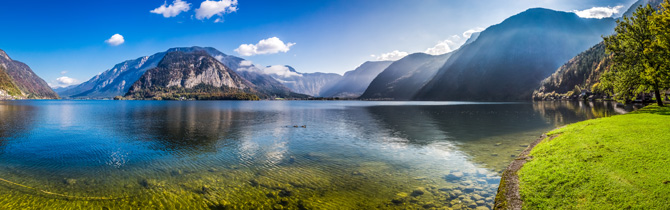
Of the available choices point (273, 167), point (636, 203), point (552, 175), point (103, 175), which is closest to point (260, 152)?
point (273, 167)

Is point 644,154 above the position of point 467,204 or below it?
above

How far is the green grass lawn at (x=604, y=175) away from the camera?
10.3 metres

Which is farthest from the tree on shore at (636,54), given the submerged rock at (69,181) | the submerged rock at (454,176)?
the submerged rock at (69,181)

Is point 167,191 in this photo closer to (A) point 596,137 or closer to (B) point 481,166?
(B) point 481,166

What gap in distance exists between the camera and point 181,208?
14883 mm

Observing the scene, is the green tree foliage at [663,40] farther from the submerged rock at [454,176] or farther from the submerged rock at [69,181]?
the submerged rock at [69,181]

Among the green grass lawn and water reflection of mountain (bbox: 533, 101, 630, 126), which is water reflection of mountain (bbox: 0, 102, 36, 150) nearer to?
the green grass lawn

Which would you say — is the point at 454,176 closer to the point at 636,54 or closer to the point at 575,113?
the point at 636,54

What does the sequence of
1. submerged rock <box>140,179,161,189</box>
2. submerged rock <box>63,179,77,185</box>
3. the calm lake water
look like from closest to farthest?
the calm lake water
submerged rock <box>140,179,161,189</box>
submerged rock <box>63,179,77,185</box>

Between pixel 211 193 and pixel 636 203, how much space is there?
1907cm

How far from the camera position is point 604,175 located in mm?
12297

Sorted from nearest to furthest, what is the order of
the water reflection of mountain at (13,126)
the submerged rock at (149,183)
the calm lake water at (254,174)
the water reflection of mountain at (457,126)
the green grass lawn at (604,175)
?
the green grass lawn at (604,175), the calm lake water at (254,174), the submerged rock at (149,183), the water reflection of mountain at (13,126), the water reflection of mountain at (457,126)

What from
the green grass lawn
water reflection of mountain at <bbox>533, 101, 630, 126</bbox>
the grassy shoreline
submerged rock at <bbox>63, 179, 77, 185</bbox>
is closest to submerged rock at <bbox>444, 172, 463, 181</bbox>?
the grassy shoreline

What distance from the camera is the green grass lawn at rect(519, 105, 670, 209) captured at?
10289mm
